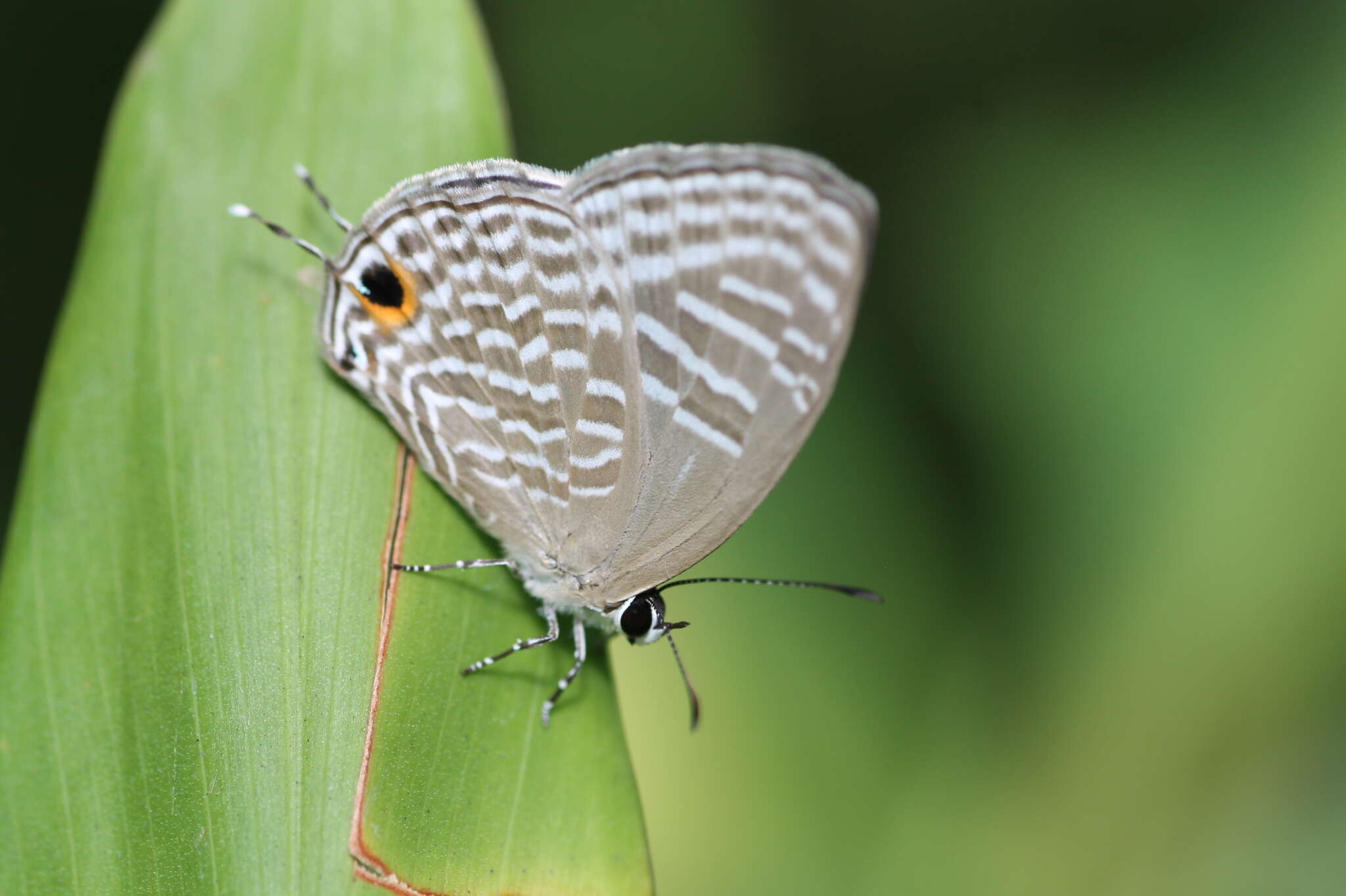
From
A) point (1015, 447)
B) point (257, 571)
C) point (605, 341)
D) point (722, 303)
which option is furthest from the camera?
point (1015, 447)

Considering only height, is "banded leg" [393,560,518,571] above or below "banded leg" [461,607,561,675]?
above

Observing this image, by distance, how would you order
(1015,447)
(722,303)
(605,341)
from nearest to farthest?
(722,303)
(605,341)
(1015,447)

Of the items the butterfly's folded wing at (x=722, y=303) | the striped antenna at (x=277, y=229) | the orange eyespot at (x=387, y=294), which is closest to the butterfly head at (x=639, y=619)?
the butterfly's folded wing at (x=722, y=303)

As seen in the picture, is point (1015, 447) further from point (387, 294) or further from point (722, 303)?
point (387, 294)

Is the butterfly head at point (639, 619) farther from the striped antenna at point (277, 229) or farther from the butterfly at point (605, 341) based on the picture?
the striped antenna at point (277, 229)

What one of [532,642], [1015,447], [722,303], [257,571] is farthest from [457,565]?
[1015,447]

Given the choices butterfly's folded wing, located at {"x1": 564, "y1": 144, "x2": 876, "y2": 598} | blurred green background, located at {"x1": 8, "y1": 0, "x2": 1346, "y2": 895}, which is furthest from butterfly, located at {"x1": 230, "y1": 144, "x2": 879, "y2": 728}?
blurred green background, located at {"x1": 8, "y1": 0, "x2": 1346, "y2": 895}

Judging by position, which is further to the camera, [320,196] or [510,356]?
[510,356]

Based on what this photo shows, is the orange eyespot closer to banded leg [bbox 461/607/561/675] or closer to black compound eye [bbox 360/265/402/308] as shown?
black compound eye [bbox 360/265/402/308]
